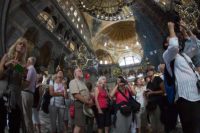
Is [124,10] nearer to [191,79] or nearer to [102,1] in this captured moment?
[102,1]

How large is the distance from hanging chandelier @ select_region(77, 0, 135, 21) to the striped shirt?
2686cm

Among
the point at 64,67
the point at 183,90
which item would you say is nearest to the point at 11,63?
the point at 183,90

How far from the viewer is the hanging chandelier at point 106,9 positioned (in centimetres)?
2945

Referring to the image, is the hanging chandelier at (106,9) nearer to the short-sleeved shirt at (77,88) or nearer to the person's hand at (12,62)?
the short-sleeved shirt at (77,88)

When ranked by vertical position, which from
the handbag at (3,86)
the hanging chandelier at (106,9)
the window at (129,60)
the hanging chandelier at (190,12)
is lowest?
the handbag at (3,86)

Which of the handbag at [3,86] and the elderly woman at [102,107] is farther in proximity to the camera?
the elderly woman at [102,107]

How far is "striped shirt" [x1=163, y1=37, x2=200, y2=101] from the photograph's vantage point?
2340 mm

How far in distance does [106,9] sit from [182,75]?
2970 centimetres

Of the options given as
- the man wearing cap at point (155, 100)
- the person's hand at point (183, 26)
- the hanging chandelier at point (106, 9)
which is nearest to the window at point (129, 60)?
the hanging chandelier at point (106, 9)

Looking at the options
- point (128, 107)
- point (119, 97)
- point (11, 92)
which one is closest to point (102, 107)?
point (119, 97)

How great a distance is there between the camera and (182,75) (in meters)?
2.43

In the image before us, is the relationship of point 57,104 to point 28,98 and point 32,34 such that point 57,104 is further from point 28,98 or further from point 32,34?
point 32,34

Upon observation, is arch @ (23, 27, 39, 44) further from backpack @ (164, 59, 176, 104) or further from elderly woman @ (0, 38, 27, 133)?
backpack @ (164, 59, 176, 104)

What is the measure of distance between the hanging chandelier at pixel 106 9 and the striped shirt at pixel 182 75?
1057 inches
